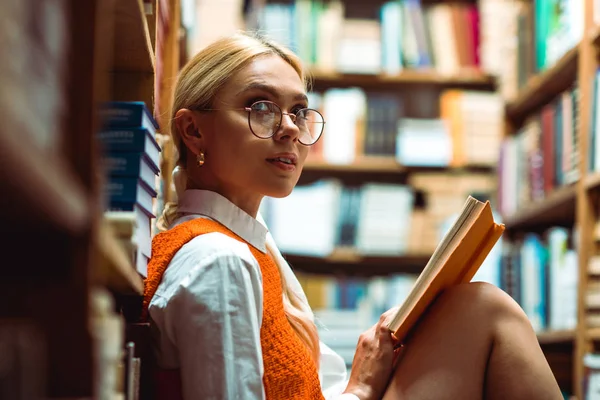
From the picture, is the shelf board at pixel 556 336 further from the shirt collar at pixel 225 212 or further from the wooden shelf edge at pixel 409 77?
the shirt collar at pixel 225 212

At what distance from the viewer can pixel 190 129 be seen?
1.40m

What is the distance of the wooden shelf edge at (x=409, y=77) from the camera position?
330cm

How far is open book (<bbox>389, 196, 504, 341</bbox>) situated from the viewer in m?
1.26

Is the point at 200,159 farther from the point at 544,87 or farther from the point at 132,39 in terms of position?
the point at 544,87

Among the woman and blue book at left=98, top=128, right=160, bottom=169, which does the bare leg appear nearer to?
the woman

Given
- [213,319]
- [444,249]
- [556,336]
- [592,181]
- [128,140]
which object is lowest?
→ [556,336]

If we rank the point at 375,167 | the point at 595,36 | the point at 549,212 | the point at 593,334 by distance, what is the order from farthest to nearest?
the point at 375,167 < the point at 549,212 < the point at 595,36 < the point at 593,334

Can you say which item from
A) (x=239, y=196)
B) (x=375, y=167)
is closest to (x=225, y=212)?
(x=239, y=196)

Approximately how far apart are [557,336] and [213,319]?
1729mm

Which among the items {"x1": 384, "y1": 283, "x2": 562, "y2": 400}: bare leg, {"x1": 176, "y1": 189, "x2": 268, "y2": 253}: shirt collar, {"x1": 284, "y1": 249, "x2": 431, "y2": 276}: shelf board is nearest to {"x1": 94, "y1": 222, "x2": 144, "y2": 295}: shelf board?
{"x1": 176, "y1": 189, "x2": 268, "y2": 253}: shirt collar

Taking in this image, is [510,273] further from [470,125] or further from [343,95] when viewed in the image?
[343,95]

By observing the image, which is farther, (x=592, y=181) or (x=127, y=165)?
(x=592, y=181)

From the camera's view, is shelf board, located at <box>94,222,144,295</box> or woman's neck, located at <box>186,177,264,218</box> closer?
shelf board, located at <box>94,222,144,295</box>

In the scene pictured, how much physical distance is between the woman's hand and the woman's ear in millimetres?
440
